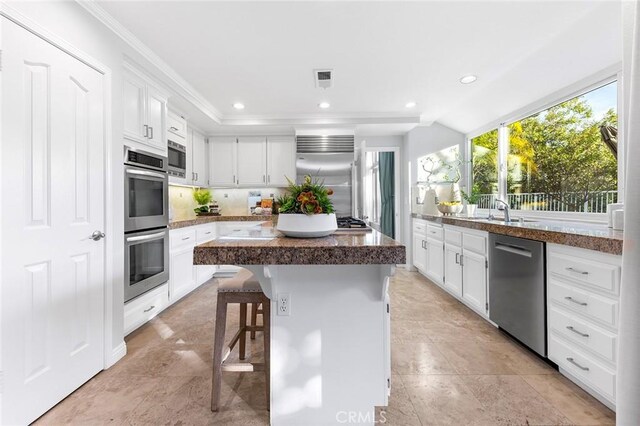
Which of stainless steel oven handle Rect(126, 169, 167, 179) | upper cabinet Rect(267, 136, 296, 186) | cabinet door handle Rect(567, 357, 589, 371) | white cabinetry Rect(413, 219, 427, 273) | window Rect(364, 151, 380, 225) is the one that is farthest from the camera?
window Rect(364, 151, 380, 225)

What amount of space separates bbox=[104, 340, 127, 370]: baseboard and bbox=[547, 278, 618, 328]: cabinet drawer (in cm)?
307

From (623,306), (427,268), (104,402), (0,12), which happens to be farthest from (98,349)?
(427,268)

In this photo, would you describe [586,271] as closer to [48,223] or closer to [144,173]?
[48,223]

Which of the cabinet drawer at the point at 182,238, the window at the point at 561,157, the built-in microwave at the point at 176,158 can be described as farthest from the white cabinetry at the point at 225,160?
the window at the point at 561,157

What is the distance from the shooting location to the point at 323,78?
2.78m

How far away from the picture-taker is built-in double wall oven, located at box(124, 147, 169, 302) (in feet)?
7.23

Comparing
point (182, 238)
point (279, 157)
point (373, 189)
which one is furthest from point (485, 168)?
point (182, 238)

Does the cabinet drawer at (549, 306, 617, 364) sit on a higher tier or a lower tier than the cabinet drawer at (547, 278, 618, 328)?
lower

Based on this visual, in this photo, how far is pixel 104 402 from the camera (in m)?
1.58

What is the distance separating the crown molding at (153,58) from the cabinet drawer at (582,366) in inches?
146

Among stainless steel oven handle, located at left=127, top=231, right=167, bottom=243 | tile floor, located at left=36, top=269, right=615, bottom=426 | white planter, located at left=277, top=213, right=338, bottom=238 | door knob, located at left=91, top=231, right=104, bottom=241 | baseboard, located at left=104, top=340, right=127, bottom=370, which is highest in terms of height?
white planter, located at left=277, top=213, right=338, bottom=238

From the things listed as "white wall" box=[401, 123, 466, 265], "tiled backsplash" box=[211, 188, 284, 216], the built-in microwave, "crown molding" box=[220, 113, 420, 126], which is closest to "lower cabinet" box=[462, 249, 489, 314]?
"white wall" box=[401, 123, 466, 265]

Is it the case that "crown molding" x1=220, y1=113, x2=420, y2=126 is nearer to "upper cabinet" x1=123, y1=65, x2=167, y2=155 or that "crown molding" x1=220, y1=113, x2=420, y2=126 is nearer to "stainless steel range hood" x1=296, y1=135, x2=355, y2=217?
"stainless steel range hood" x1=296, y1=135, x2=355, y2=217

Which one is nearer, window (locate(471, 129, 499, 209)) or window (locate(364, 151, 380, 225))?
window (locate(471, 129, 499, 209))
